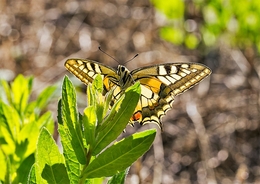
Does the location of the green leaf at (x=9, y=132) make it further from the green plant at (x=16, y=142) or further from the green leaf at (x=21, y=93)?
the green leaf at (x=21, y=93)

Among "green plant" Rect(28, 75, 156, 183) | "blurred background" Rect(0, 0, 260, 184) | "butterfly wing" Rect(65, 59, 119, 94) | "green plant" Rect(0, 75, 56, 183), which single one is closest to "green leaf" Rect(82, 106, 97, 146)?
"green plant" Rect(28, 75, 156, 183)

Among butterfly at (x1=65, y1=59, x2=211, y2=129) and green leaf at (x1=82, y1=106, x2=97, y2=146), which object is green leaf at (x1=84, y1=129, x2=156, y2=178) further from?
butterfly at (x1=65, y1=59, x2=211, y2=129)

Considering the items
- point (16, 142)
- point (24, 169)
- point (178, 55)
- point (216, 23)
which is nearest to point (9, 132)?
point (16, 142)

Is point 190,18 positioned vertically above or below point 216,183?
above

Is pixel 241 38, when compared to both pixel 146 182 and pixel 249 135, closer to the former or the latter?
pixel 249 135

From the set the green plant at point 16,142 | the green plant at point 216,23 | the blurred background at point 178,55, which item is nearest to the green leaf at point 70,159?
the green plant at point 16,142

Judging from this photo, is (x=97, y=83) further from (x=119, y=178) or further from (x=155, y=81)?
(x=155, y=81)

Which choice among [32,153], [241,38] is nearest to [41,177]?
[32,153]

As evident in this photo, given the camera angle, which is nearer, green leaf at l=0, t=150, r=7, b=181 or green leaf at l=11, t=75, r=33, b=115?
green leaf at l=0, t=150, r=7, b=181
